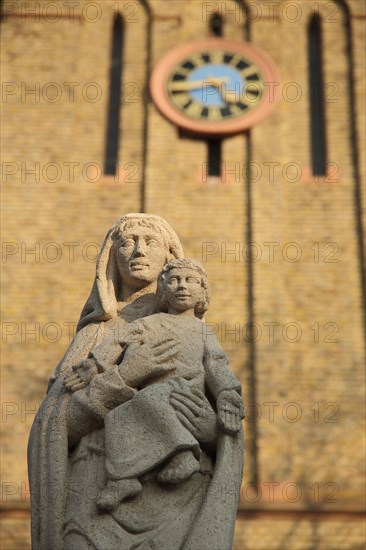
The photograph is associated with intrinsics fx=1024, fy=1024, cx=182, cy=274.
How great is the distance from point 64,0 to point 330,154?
5.40 metres

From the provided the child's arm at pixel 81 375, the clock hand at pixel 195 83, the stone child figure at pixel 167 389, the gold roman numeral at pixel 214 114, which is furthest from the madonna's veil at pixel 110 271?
the clock hand at pixel 195 83

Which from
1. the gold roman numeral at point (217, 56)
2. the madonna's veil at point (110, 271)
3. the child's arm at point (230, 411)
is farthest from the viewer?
the gold roman numeral at point (217, 56)

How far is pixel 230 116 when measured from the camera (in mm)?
16875

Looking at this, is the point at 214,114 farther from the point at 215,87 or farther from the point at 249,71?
the point at 249,71

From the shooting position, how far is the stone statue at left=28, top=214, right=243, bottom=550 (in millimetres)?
3961

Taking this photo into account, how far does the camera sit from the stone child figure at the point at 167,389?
158 inches

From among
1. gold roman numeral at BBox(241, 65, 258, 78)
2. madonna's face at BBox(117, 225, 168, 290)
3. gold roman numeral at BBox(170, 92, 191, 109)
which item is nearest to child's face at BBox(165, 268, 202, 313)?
madonna's face at BBox(117, 225, 168, 290)

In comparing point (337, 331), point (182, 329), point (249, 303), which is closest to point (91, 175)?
point (249, 303)

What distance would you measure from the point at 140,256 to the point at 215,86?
1266cm

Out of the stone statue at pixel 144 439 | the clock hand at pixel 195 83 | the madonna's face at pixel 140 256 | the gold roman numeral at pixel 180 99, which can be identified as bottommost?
the stone statue at pixel 144 439

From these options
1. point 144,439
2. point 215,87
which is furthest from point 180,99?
point 144,439

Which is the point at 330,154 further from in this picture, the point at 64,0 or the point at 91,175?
the point at 64,0

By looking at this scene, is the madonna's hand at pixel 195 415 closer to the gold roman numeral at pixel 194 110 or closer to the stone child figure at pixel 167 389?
the stone child figure at pixel 167 389

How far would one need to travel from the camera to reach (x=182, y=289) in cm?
458
